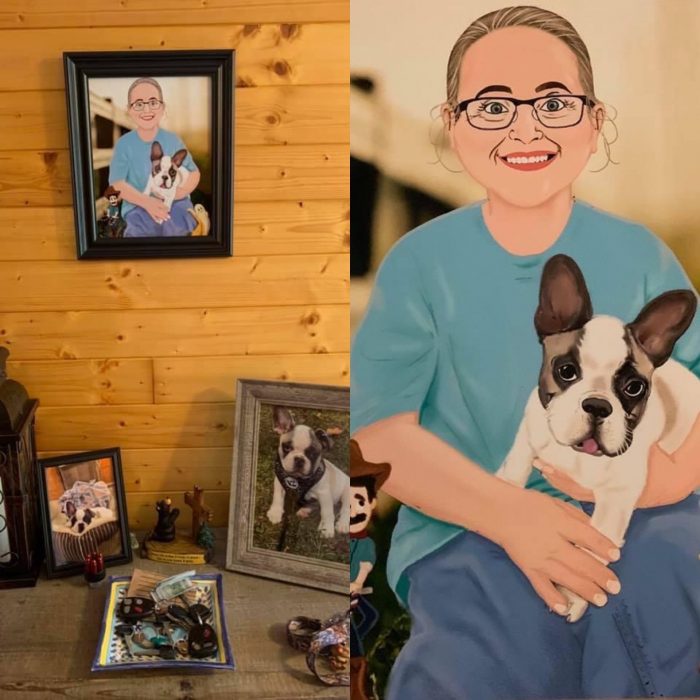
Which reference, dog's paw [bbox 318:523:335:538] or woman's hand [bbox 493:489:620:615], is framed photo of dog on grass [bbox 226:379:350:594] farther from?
woman's hand [bbox 493:489:620:615]

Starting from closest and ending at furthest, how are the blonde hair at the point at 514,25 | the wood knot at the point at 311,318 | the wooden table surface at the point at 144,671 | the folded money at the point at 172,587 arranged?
1. the blonde hair at the point at 514,25
2. the wooden table surface at the point at 144,671
3. the folded money at the point at 172,587
4. the wood knot at the point at 311,318

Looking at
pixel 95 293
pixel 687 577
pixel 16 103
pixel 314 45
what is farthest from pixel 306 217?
pixel 687 577

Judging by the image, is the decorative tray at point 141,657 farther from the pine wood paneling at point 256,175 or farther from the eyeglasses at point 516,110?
the eyeglasses at point 516,110

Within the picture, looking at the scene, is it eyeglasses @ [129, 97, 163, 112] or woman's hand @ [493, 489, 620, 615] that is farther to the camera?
eyeglasses @ [129, 97, 163, 112]

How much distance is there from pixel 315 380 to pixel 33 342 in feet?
1.66

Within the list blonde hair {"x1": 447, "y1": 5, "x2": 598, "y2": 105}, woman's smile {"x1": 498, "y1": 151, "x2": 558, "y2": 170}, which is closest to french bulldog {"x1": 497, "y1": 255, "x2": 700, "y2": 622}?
woman's smile {"x1": 498, "y1": 151, "x2": 558, "y2": 170}

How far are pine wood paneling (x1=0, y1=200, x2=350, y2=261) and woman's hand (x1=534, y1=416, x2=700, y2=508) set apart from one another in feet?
2.24

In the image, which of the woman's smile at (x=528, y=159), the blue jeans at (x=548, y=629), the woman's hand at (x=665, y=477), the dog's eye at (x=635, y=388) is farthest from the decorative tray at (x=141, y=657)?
the woman's smile at (x=528, y=159)

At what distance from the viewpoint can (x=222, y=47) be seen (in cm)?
134

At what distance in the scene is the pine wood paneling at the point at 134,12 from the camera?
132 cm

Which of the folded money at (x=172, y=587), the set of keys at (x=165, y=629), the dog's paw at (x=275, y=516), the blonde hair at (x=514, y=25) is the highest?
the blonde hair at (x=514, y=25)

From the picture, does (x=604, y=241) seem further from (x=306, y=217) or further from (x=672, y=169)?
(x=306, y=217)

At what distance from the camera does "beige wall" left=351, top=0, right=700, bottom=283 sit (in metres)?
0.84

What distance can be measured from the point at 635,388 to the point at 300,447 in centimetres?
65
